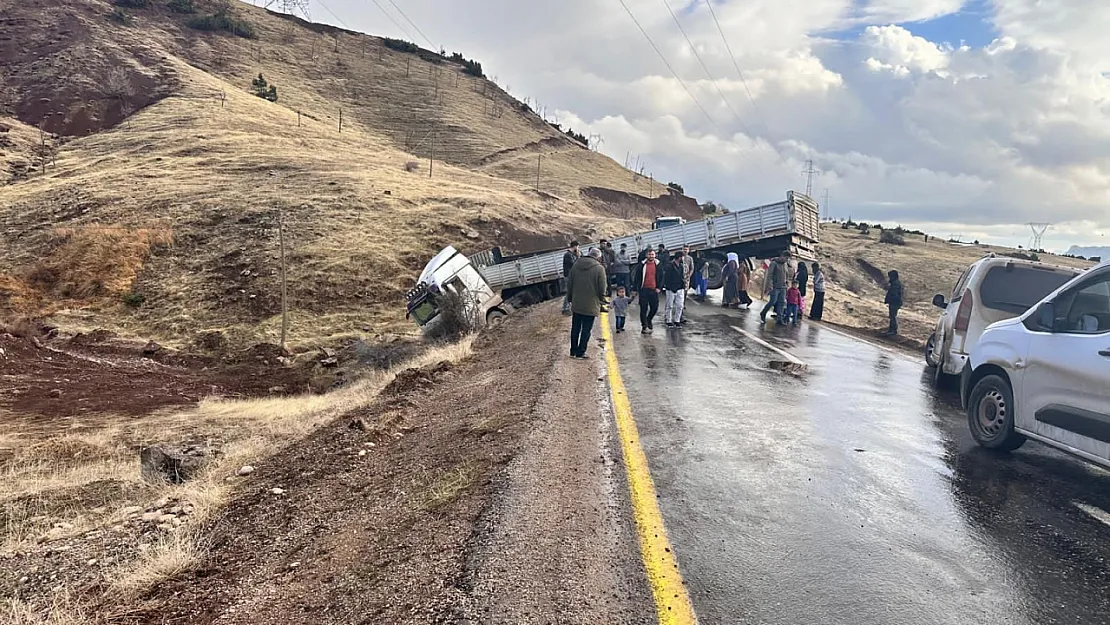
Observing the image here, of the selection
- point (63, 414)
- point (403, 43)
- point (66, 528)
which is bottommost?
point (63, 414)

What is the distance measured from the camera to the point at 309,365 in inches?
715

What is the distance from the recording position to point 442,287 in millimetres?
16703

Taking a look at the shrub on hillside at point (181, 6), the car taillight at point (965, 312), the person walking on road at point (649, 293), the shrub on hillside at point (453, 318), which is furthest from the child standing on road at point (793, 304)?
the shrub on hillside at point (181, 6)

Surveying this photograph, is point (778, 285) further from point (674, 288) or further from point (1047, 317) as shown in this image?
point (1047, 317)

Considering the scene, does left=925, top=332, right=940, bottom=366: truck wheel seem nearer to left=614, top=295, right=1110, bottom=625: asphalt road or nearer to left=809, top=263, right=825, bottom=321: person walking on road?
left=614, top=295, right=1110, bottom=625: asphalt road

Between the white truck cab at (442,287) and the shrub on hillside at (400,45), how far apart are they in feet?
238

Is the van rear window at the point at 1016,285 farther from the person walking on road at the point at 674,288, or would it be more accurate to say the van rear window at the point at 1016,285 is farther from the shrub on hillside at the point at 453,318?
the shrub on hillside at the point at 453,318

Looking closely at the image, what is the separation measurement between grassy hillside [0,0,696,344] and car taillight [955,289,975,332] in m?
15.9

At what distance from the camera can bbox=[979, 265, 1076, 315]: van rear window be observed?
855 centimetres

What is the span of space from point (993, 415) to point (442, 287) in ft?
41.3

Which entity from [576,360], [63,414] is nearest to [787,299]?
[576,360]

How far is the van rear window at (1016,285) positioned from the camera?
8547 mm

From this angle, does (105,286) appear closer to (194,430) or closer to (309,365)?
(309,365)

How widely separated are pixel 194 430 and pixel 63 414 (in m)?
3.72
